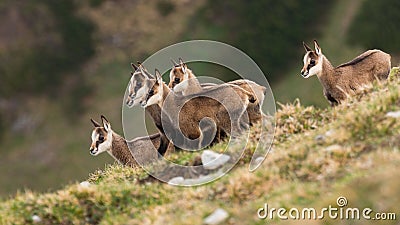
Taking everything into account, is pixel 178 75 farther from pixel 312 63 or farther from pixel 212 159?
pixel 212 159

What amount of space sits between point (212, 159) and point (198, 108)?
3581 mm

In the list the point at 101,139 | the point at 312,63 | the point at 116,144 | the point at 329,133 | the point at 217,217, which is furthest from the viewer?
the point at 116,144

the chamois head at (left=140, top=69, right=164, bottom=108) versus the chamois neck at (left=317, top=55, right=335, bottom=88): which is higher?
the chamois neck at (left=317, top=55, right=335, bottom=88)

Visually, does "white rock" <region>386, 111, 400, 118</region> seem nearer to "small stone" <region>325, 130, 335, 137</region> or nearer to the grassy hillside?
the grassy hillside

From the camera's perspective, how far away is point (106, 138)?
1923 cm

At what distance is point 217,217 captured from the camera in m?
10.7

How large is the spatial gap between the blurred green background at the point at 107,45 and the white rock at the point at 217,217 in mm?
64277

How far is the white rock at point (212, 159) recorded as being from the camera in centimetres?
1285

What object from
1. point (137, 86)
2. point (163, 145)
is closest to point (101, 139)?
point (137, 86)

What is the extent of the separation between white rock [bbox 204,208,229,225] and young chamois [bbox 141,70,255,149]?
16.1 feet

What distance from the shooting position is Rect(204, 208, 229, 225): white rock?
35.0 ft

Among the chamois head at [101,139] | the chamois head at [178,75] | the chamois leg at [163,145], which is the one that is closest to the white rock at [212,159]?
the chamois leg at [163,145]

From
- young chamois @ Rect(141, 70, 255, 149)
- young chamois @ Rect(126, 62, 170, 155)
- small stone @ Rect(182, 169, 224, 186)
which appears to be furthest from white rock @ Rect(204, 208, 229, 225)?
young chamois @ Rect(126, 62, 170, 155)

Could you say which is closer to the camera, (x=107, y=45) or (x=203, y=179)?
(x=203, y=179)
